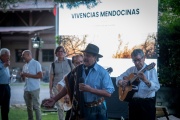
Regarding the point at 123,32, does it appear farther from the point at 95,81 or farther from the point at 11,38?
the point at 11,38

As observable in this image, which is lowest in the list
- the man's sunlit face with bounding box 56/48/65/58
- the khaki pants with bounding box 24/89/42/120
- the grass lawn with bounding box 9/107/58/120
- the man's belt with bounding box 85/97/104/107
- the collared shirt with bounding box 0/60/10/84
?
the grass lawn with bounding box 9/107/58/120

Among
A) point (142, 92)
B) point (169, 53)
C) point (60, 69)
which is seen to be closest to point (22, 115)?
point (60, 69)

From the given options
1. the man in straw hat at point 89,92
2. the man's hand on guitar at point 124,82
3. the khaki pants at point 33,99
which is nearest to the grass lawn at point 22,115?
the khaki pants at point 33,99

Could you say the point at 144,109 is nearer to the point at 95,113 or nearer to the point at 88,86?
the point at 95,113

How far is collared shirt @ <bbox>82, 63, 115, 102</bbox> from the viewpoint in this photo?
4633mm

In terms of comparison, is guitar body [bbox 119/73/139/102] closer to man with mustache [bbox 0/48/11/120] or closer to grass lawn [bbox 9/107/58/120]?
man with mustache [bbox 0/48/11/120]

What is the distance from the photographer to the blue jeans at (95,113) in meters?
4.56

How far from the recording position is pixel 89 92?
179 inches

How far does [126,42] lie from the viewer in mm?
8547

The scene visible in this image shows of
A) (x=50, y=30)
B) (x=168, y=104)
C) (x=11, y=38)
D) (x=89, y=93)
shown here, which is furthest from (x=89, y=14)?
(x=11, y=38)

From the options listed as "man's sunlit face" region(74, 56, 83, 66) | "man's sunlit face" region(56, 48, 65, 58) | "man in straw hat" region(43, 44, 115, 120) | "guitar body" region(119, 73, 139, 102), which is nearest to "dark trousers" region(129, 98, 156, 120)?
"guitar body" region(119, 73, 139, 102)

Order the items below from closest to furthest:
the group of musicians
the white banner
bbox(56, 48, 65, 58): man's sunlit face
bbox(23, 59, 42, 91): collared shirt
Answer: the group of musicians → bbox(56, 48, 65, 58): man's sunlit face → bbox(23, 59, 42, 91): collared shirt → the white banner

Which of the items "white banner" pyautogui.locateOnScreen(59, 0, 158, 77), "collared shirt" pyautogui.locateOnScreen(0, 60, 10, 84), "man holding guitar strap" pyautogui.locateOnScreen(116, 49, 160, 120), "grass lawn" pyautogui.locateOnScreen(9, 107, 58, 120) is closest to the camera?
"man holding guitar strap" pyautogui.locateOnScreen(116, 49, 160, 120)

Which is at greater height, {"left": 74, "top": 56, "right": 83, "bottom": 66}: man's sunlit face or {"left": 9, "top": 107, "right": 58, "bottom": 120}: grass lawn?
{"left": 74, "top": 56, "right": 83, "bottom": 66}: man's sunlit face
